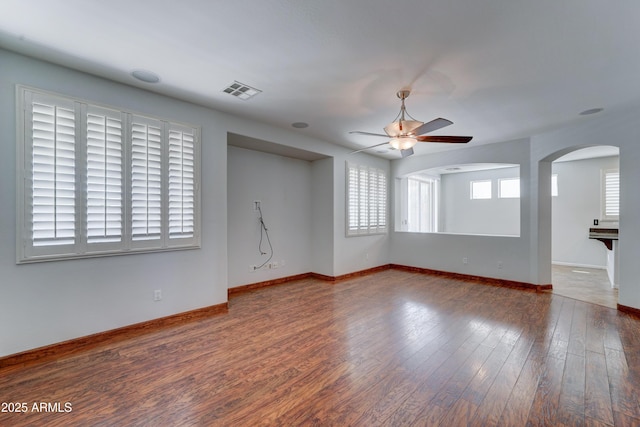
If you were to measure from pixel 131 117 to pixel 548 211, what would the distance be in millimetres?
6587

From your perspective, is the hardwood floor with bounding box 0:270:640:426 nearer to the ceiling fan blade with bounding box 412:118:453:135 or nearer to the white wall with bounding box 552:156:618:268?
the ceiling fan blade with bounding box 412:118:453:135

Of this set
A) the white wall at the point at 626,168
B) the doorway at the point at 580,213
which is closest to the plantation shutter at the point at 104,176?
the white wall at the point at 626,168

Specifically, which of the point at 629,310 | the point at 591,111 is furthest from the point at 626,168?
the point at 629,310

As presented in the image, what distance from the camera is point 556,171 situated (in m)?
7.04

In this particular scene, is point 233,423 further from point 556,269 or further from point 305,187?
point 556,269

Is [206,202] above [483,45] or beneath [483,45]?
beneath

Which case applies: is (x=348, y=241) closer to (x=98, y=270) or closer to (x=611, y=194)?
(x=98, y=270)

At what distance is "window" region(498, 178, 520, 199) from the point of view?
7.59 m

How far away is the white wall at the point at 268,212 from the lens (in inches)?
188

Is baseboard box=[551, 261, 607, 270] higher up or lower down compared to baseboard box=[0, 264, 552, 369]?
higher up

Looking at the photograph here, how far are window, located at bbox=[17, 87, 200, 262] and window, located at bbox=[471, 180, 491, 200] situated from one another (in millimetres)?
7837

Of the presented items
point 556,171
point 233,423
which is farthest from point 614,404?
point 556,171

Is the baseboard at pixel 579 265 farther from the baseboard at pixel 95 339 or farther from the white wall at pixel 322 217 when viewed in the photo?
the baseboard at pixel 95 339

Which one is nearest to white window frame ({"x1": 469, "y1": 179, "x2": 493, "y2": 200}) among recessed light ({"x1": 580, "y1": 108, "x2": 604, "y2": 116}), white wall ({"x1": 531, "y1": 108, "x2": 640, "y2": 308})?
white wall ({"x1": 531, "y1": 108, "x2": 640, "y2": 308})
